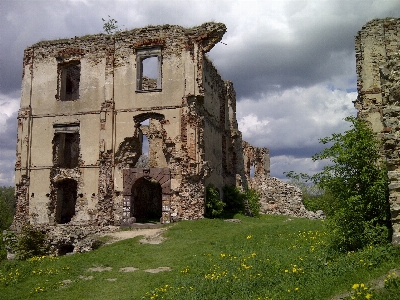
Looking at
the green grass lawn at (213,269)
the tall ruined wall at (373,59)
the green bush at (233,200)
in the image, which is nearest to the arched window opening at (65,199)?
the green grass lawn at (213,269)

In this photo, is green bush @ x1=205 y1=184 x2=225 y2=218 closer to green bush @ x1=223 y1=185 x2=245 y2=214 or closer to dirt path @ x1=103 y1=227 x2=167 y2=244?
green bush @ x1=223 y1=185 x2=245 y2=214

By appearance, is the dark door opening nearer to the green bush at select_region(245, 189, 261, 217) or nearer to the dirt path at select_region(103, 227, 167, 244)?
the dirt path at select_region(103, 227, 167, 244)

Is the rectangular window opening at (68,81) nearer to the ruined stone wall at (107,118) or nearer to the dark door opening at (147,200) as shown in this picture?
the ruined stone wall at (107,118)

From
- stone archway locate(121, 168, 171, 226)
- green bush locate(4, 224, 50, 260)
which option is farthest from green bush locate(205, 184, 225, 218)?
green bush locate(4, 224, 50, 260)

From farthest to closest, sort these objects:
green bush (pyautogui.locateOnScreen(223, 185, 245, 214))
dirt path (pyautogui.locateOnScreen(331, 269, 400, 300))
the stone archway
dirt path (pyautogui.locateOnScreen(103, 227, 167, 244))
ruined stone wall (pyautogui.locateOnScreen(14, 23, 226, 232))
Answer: green bush (pyautogui.locateOnScreen(223, 185, 245, 214)) → ruined stone wall (pyautogui.locateOnScreen(14, 23, 226, 232)) → the stone archway → dirt path (pyautogui.locateOnScreen(103, 227, 167, 244)) → dirt path (pyautogui.locateOnScreen(331, 269, 400, 300))

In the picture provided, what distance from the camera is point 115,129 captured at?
68.9 feet

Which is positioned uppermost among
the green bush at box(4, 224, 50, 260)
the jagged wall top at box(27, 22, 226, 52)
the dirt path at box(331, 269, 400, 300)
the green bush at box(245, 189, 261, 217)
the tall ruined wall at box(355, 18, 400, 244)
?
the jagged wall top at box(27, 22, 226, 52)

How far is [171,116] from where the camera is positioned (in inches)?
794

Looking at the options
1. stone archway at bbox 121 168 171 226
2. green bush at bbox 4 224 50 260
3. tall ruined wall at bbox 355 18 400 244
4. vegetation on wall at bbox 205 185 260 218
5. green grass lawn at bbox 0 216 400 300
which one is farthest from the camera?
vegetation on wall at bbox 205 185 260 218

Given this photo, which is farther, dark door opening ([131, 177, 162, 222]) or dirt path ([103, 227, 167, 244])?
dark door opening ([131, 177, 162, 222])

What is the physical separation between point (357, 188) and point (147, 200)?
16.2 metres

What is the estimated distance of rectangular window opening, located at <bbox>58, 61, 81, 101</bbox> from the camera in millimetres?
22659

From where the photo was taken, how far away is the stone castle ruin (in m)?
19.8

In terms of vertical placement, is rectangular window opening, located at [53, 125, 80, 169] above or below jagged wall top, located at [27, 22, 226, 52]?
below
